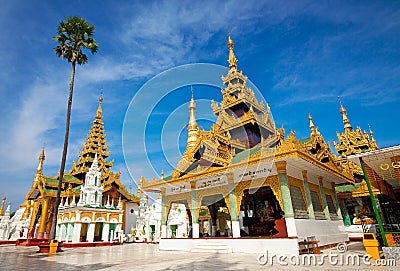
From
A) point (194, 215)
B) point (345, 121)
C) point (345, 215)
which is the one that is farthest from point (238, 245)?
point (345, 121)

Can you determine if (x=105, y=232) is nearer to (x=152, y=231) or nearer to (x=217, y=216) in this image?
(x=152, y=231)

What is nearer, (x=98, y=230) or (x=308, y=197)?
(x=308, y=197)

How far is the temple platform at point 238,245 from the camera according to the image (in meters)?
10.5

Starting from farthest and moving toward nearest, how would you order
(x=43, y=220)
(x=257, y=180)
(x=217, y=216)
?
(x=43, y=220) < (x=217, y=216) < (x=257, y=180)

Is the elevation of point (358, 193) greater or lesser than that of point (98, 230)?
greater

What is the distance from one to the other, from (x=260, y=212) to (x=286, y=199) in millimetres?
6079

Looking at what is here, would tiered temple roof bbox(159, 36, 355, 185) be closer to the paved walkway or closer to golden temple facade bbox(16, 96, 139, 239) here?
the paved walkway

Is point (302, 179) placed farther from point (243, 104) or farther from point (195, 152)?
point (243, 104)

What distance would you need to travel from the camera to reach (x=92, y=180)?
27.6m

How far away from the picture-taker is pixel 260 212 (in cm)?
1697

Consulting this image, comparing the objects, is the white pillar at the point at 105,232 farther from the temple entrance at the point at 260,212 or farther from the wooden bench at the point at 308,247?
the wooden bench at the point at 308,247

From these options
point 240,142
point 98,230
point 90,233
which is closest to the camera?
point 240,142

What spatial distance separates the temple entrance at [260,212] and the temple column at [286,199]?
3555mm

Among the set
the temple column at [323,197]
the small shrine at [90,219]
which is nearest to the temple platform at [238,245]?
the temple column at [323,197]
